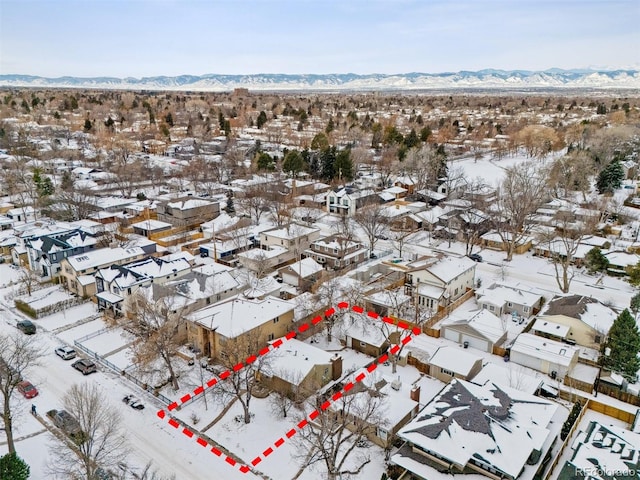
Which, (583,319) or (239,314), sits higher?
(239,314)

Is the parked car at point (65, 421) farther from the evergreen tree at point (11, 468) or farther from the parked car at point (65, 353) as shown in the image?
the parked car at point (65, 353)

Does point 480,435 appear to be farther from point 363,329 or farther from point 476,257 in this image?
point 476,257

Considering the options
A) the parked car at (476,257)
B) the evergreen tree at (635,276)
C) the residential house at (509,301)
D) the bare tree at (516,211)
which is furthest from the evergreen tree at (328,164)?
the evergreen tree at (635,276)

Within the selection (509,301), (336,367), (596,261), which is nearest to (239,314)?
(336,367)

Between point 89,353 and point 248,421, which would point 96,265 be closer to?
point 89,353

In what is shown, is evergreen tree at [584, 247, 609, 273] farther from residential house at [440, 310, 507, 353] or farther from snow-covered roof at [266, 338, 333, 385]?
snow-covered roof at [266, 338, 333, 385]

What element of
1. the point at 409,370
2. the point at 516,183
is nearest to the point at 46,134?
the point at 516,183
